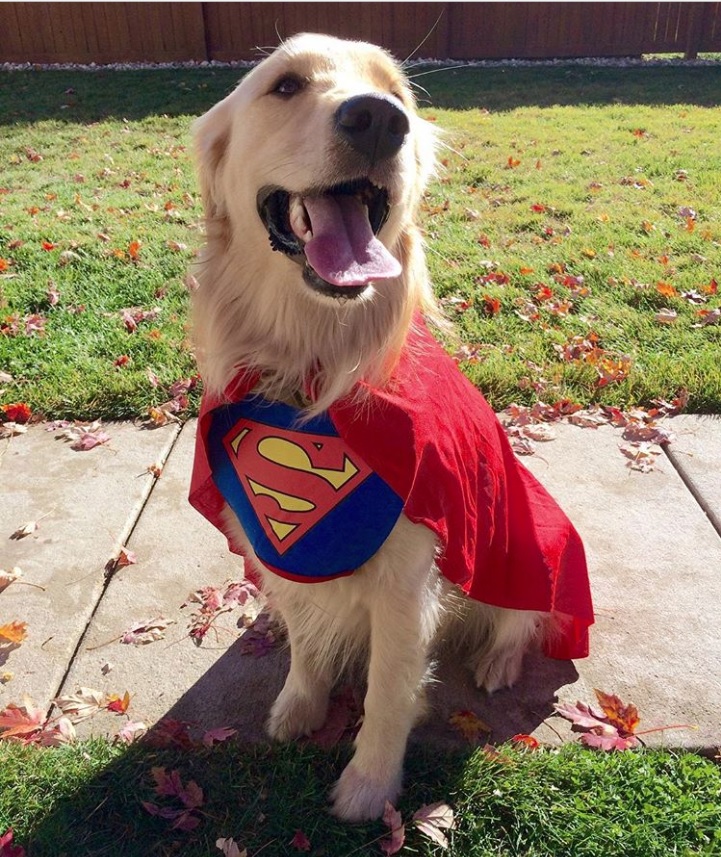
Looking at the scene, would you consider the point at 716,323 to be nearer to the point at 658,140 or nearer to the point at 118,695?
the point at 118,695

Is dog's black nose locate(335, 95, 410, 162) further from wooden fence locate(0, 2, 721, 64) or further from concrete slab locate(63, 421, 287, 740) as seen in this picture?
wooden fence locate(0, 2, 721, 64)

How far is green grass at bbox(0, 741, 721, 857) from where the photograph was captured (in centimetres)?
215

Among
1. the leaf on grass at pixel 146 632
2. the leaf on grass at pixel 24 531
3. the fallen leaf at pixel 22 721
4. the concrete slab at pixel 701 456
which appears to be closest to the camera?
the fallen leaf at pixel 22 721

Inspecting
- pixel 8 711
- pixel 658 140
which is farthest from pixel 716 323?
pixel 658 140

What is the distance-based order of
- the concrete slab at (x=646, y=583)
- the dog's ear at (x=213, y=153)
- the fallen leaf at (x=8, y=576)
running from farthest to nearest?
the fallen leaf at (x=8, y=576) < the concrete slab at (x=646, y=583) < the dog's ear at (x=213, y=153)

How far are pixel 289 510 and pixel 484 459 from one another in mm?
630

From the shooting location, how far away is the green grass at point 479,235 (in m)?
4.60

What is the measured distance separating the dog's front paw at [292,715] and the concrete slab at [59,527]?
0.82 metres

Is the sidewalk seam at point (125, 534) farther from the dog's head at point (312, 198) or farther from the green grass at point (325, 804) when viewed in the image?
the dog's head at point (312, 198)

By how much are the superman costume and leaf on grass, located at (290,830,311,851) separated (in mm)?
797

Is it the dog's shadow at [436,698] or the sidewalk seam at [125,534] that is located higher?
the sidewalk seam at [125,534]

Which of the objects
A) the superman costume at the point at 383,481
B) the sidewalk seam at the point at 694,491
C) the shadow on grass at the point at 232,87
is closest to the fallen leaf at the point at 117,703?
the superman costume at the point at 383,481

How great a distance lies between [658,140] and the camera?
9891 millimetres

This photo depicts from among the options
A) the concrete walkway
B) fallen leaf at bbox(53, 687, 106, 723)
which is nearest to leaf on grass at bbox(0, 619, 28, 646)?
the concrete walkway
